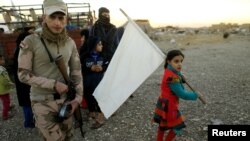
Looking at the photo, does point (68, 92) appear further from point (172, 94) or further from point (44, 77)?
point (172, 94)

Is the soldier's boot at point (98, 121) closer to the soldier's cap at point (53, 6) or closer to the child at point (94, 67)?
the child at point (94, 67)

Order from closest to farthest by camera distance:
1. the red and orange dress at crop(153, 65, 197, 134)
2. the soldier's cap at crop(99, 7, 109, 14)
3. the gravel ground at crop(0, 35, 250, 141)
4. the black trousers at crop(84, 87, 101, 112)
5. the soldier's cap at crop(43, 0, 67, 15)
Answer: the soldier's cap at crop(43, 0, 67, 15) < the red and orange dress at crop(153, 65, 197, 134) < the gravel ground at crop(0, 35, 250, 141) < the soldier's cap at crop(99, 7, 109, 14) < the black trousers at crop(84, 87, 101, 112)

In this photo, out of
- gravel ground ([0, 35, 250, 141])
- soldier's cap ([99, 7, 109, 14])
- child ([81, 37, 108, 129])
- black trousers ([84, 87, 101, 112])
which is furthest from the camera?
black trousers ([84, 87, 101, 112])

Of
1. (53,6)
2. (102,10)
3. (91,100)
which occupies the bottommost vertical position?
(91,100)

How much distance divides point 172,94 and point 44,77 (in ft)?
5.86

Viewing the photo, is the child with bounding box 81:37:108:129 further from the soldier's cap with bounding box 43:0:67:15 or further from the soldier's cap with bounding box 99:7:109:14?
the soldier's cap with bounding box 43:0:67:15

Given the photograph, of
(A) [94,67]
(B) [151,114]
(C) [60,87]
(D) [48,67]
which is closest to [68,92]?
(C) [60,87]

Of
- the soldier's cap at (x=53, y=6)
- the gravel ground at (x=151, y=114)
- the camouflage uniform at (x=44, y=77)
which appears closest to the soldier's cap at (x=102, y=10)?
the gravel ground at (x=151, y=114)

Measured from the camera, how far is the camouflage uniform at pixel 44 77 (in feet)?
9.18

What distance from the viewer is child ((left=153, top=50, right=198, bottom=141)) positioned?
368 cm

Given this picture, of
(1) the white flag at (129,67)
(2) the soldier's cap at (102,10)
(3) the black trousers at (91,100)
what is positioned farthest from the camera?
(3) the black trousers at (91,100)

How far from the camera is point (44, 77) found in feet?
9.39

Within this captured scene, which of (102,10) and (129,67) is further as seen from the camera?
(102,10)

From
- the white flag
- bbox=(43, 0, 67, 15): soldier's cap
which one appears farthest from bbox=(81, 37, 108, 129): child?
bbox=(43, 0, 67, 15): soldier's cap
